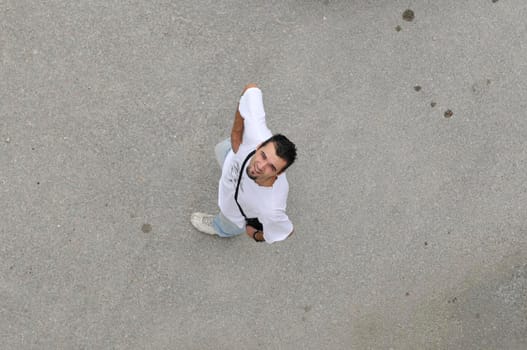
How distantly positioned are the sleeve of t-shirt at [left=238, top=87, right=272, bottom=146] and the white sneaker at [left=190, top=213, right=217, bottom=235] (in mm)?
1152

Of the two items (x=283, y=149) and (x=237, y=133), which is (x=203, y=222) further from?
(x=283, y=149)

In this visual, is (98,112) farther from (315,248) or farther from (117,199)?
(315,248)

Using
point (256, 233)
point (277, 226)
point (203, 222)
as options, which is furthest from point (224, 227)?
point (277, 226)

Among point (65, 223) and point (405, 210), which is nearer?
point (65, 223)

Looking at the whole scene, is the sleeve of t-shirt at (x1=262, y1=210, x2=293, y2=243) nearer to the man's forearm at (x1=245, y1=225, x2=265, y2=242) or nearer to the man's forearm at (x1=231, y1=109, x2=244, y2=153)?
the man's forearm at (x1=245, y1=225, x2=265, y2=242)

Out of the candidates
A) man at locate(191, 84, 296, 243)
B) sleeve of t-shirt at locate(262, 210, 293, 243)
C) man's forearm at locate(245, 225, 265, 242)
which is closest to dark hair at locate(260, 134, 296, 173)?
man at locate(191, 84, 296, 243)

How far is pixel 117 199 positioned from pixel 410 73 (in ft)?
8.26

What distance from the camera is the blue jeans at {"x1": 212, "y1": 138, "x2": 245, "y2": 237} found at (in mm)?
3643

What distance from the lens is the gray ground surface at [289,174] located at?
403 centimetres

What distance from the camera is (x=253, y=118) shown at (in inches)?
118

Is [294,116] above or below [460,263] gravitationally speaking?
above

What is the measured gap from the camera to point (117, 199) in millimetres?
4074

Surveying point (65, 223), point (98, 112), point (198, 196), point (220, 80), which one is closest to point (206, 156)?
point (198, 196)

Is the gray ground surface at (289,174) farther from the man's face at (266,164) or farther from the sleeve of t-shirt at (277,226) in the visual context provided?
the man's face at (266,164)
